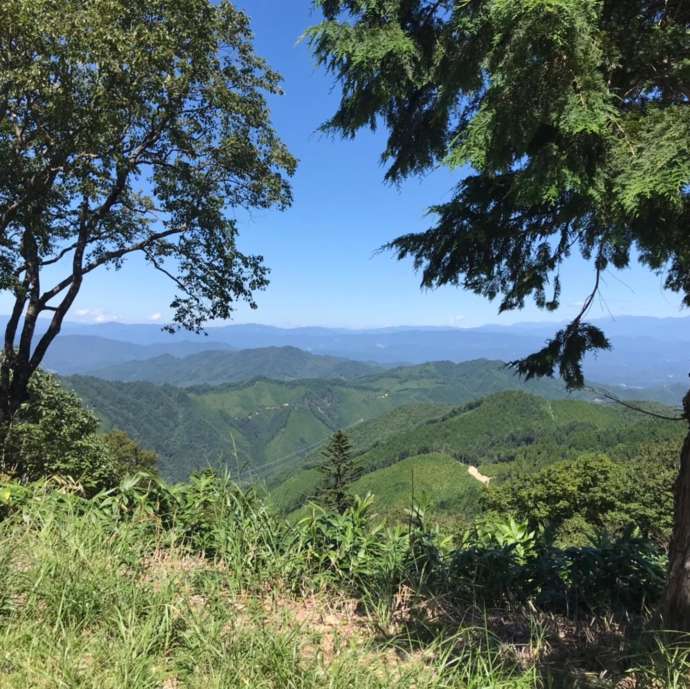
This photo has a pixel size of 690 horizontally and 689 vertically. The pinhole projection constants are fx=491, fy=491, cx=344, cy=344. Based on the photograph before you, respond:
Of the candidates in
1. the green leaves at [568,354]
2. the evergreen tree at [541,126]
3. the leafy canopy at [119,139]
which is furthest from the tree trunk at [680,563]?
the leafy canopy at [119,139]

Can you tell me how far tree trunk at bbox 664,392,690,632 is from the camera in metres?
2.21

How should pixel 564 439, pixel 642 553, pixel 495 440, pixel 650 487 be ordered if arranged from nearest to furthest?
pixel 642 553
pixel 650 487
pixel 564 439
pixel 495 440

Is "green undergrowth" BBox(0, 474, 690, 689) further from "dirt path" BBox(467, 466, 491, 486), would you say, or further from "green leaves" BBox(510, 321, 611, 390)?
"dirt path" BBox(467, 466, 491, 486)

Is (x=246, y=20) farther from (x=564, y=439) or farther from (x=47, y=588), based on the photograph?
(x=564, y=439)

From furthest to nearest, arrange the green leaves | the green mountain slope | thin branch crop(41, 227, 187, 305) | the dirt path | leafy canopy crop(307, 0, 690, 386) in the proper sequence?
the dirt path, the green mountain slope, thin branch crop(41, 227, 187, 305), the green leaves, leafy canopy crop(307, 0, 690, 386)

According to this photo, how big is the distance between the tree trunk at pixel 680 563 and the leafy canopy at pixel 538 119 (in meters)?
0.97

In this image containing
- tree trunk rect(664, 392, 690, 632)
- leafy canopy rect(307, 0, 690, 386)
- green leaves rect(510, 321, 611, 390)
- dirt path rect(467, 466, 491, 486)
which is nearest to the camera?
leafy canopy rect(307, 0, 690, 386)

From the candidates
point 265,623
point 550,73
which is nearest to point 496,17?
point 550,73

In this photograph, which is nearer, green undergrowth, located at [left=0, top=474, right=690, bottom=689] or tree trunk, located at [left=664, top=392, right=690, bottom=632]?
green undergrowth, located at [left=0, top=474, right=690, bottom=689]

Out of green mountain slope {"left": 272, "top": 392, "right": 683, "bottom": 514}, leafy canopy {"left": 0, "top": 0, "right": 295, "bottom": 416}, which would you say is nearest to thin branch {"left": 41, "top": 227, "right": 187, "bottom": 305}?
leafy canopy {"left": 0, "top": 0, "right": 295, "bottom": 416}

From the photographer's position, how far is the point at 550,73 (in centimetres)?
171

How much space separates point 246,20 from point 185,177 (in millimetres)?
2914

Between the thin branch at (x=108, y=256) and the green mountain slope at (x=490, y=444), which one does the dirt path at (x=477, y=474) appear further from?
the thin branch at (x=108, y=256)

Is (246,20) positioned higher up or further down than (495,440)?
higher up
